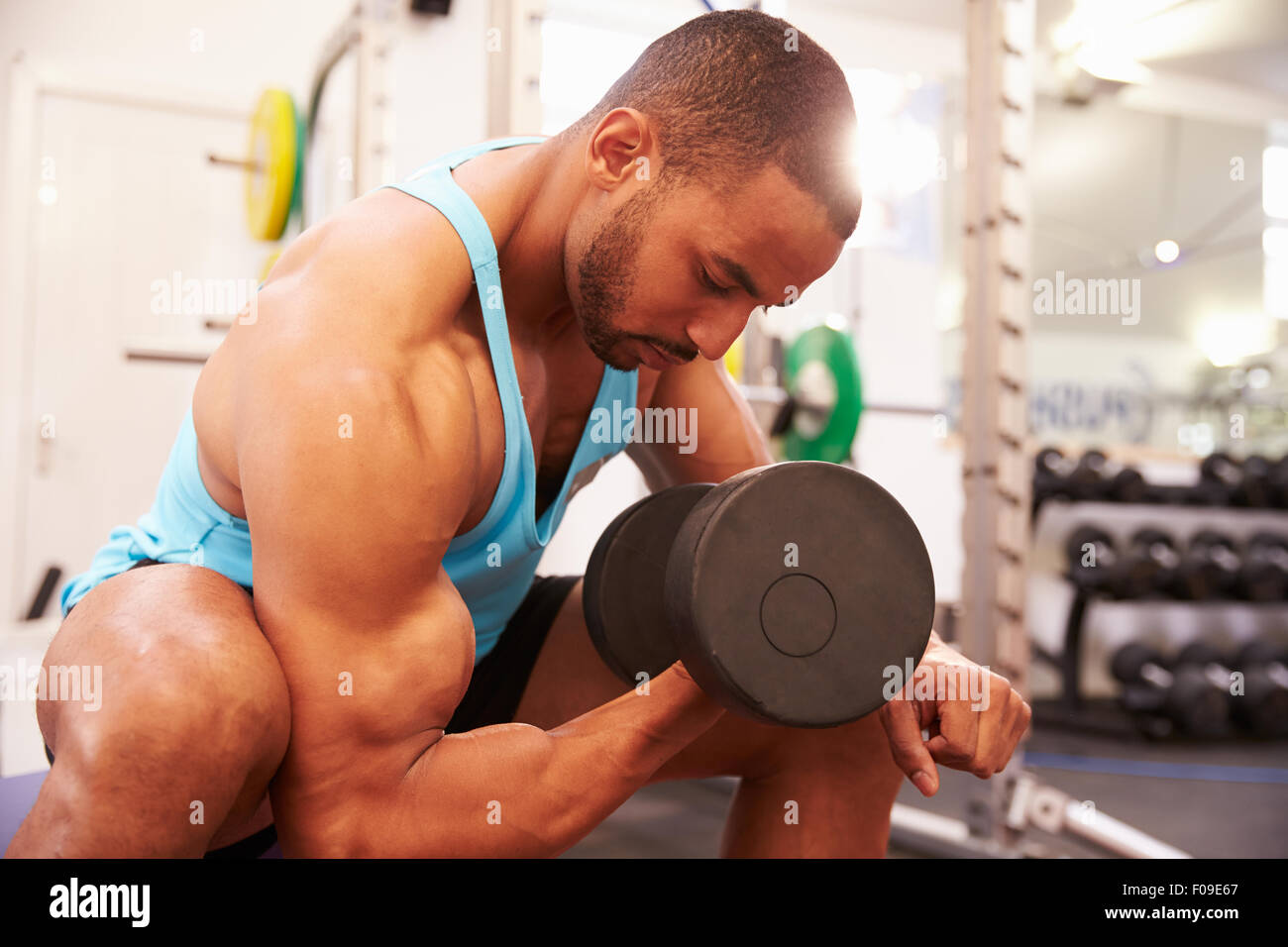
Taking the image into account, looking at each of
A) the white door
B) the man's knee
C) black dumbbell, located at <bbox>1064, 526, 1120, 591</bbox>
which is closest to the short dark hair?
the man's knee

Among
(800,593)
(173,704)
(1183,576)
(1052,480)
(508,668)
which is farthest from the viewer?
(1052,480)

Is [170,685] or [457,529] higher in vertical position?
[457,529]

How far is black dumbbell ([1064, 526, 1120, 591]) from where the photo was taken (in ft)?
12.5

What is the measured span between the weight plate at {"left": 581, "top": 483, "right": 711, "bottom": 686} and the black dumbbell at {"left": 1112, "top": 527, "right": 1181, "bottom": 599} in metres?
3.34

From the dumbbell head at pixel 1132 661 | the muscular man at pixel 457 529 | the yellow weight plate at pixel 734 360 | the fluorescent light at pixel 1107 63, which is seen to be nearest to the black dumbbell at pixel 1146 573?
the dumbbell head at pixel 1132 661

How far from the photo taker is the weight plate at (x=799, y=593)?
79cm

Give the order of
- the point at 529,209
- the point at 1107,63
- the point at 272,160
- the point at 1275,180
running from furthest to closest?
the point at 1275,180
the point at 1107,63
the point at 272,160
the point at 529,209

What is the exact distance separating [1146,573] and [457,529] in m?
3.72

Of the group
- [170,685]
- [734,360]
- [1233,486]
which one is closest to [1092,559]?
[1233,486]

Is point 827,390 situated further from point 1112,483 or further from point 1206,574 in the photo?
point 1206,574

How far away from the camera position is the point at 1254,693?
3.53 m

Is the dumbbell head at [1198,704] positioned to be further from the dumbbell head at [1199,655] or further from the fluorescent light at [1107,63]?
the fluorescent light at [1107,63]

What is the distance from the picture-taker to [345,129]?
331 centimetres
